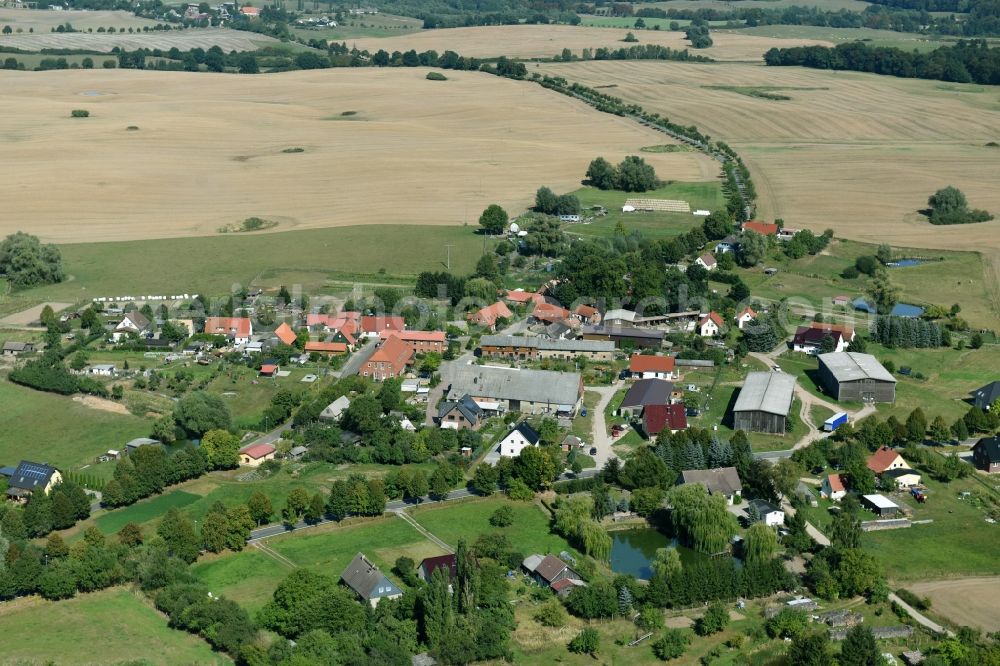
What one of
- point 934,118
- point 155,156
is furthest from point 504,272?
point 934,118

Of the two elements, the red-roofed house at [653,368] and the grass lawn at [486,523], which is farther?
the red-roofed house at [653,368]

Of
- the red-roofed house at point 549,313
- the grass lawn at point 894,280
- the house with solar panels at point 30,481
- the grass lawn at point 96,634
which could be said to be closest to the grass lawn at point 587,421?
the red-roofed house at point 549,313

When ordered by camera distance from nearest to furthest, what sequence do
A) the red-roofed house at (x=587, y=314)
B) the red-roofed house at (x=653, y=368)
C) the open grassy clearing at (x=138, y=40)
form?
1. the red-roofed house at (x=653, y=368)
2. the red-roofed house at (x=587, y=314)
3. the open grassy clearing at (x=138, y=40)

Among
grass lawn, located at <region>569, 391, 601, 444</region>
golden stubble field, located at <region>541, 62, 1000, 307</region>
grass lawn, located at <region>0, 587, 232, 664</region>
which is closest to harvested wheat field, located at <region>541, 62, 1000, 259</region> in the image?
golden stubble field, located at <region>541, 62, 1000, 307</region>

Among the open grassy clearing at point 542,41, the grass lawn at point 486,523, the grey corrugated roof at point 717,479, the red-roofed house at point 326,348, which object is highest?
the open grassy clearing at point 542,41

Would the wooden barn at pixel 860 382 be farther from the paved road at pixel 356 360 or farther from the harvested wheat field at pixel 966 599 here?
the paved road at pixel 356 360
